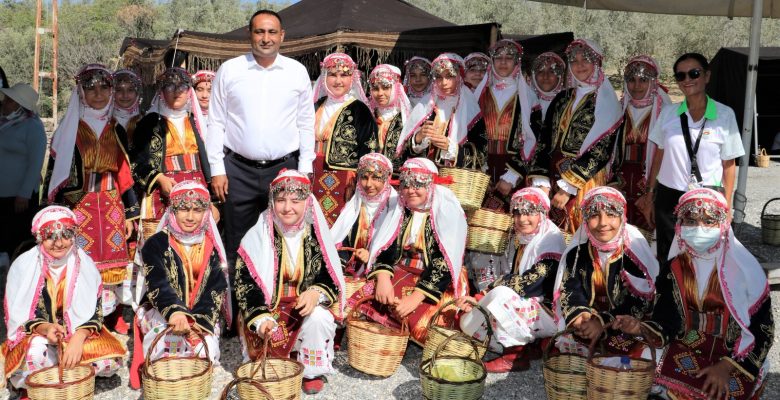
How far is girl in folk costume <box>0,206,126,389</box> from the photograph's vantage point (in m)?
4.19

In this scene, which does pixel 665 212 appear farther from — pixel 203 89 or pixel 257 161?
pixel 203 89

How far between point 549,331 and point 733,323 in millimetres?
1154

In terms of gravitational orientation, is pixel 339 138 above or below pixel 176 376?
above

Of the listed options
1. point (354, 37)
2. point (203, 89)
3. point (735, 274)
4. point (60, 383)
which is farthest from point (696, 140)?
point (354, 37)

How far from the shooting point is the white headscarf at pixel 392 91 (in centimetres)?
609

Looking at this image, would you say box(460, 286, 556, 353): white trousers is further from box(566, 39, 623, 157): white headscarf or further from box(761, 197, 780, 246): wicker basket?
box(761, 197, 780, 246): wicker basket

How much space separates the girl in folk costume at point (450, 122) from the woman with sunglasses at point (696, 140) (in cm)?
150

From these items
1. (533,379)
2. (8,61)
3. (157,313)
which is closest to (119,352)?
(157,313)

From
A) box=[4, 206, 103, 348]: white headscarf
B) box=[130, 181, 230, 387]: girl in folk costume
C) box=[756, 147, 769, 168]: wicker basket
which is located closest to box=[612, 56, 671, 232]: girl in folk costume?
box=[130, 181, 230, 387]: girl in folk costume

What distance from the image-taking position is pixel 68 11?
4328 centimetres

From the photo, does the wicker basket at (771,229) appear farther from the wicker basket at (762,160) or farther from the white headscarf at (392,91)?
the wicker basket at (762,160)

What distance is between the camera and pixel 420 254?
17.2 feet

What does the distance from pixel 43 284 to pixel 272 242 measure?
1295 mm

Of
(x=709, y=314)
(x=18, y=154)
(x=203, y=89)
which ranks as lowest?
(x=709, y=314)
